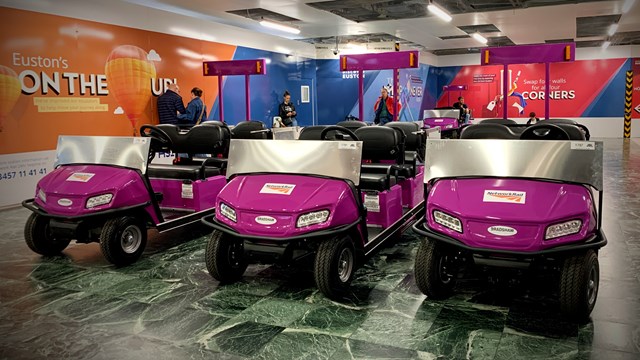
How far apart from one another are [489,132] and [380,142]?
102 centimetres

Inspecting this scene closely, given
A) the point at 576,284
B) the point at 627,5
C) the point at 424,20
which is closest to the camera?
the point at 576,284

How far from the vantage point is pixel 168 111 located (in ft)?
31.2

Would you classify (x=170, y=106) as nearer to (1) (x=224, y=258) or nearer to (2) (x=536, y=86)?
(1) (x=224, y=258)

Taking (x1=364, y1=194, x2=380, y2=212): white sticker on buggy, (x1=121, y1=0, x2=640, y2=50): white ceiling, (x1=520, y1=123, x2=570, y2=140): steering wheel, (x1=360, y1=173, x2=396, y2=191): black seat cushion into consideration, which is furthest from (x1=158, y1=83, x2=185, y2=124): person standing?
(x1=520, y1=123, x2=570, y2=140): steering wheel

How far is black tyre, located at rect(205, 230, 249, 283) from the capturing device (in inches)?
148

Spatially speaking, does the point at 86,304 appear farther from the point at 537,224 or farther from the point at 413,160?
the point at 413,160

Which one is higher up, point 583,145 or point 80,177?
point 583,145

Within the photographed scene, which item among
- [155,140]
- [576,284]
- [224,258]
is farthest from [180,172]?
[576,284]

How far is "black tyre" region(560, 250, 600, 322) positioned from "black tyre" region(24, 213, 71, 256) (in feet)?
12.8

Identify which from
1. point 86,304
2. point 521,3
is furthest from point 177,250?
point 521,3

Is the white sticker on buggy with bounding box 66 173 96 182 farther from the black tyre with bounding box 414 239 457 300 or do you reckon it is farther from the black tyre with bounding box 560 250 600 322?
the black tyre with bounding box 560 250 600 322

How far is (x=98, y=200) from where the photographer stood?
13.9 feet

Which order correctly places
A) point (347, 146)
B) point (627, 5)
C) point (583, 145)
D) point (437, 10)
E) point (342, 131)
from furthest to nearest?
point (627, 5), point (437, 10), point (342, 131), point (347, 146), point (583, 145)

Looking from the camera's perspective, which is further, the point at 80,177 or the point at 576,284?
the point at 80,177
